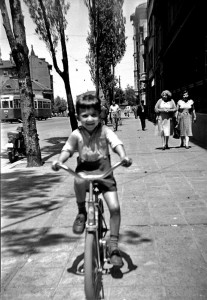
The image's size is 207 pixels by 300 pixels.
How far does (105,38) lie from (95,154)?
21288 millimetres

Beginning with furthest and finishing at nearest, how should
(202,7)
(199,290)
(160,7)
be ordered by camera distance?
1. (160,7)
2. (202,7)
3. (199,290)

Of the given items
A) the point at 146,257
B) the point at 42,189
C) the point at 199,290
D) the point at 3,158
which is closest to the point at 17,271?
the point at 146,257

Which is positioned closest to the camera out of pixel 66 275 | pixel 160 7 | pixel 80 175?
pixel 80 175

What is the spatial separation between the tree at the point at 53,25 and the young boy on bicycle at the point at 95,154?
1164 cm

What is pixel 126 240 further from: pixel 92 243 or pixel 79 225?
pixel 92 243

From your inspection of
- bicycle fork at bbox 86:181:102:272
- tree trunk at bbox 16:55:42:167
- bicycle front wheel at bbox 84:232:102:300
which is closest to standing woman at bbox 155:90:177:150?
tree trunk at bbox 16:55:42:167

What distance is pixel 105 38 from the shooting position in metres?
22.8

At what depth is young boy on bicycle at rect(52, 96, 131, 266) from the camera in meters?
2.69

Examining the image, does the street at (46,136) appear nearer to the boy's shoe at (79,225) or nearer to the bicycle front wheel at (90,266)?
the boy's shoe at (79,225)

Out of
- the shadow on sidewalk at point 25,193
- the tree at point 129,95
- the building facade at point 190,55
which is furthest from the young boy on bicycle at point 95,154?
the tree at point 129,95

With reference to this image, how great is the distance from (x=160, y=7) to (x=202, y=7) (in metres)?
10.9

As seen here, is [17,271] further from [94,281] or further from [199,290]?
[199,290]

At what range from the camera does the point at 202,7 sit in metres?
11.4

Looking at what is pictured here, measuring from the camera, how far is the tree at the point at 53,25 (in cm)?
1361
